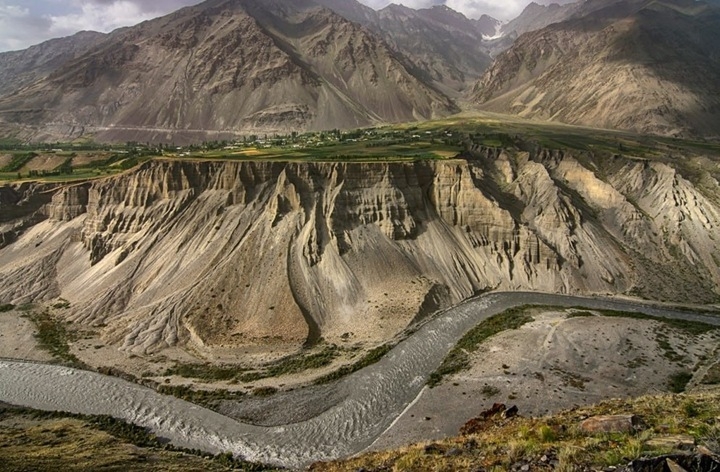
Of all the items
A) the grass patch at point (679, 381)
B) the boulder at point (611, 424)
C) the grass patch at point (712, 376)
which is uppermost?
the boulder at point (611, 424)

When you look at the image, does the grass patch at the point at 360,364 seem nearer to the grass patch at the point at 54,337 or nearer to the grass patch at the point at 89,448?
the grass patch at the point at 89,448

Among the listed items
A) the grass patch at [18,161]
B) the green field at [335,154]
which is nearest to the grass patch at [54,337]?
the green field at [335,154]

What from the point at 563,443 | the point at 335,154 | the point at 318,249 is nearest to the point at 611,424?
the point at 563,443

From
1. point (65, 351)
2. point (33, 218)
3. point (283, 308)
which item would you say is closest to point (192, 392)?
point (283, 308)

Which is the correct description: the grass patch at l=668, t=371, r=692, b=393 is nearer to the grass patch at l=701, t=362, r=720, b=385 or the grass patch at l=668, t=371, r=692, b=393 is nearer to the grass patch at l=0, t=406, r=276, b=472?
the grass patch at l=701, t=362, r=720, b=385

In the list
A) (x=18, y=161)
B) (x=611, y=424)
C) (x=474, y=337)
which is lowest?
(x=474, y=337)

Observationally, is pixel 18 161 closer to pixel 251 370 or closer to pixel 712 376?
pixel 251 370
